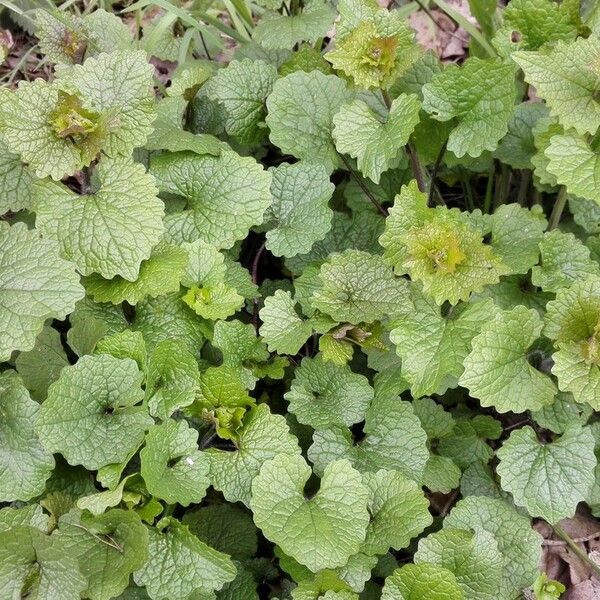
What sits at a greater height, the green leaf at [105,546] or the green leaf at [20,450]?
the green leaf at [20,450]

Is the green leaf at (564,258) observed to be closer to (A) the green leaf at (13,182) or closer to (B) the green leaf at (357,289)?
(B) the green leaf at (357,289)

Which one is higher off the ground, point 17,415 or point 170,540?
point 17,415

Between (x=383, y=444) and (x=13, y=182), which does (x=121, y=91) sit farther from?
(x=383, y=444)

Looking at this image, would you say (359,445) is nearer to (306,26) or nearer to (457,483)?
(457,483)

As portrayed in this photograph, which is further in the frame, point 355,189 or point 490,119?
point 355,189

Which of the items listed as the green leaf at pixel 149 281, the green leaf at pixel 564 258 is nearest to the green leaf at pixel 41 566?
A: the green leaf at pixel 149 281

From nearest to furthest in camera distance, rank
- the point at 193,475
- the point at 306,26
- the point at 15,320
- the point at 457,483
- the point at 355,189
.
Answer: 1. the point at 15,320
2. the point at 193,475
3. the point at 457,483
4. the point at 306,26
5. the point at 355,189

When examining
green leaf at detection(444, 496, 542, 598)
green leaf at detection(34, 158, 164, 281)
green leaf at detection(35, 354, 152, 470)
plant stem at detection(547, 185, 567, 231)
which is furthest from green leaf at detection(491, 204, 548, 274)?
green leaf at detection(35, 354, 152, 470)

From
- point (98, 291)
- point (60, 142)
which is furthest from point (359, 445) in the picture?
point (60, 142)
